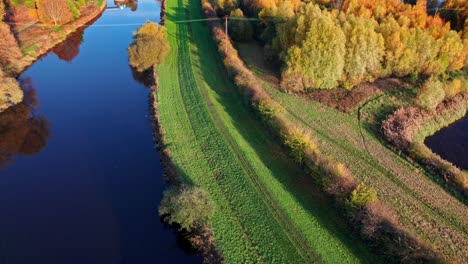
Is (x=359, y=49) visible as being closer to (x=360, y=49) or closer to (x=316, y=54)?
(x=360, y=49)

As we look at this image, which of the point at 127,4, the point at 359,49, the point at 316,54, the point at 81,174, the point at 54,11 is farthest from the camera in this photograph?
the point at 127,4

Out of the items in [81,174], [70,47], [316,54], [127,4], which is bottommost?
[81,174]

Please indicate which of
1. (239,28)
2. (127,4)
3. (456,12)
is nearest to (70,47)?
(239,28)

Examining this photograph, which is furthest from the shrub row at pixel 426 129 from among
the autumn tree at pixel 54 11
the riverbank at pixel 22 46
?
the autumn tree at pixel 54 11

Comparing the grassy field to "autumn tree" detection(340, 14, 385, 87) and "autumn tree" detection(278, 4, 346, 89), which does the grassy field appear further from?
"autumn tree" detection(340, 14, 385, 87)

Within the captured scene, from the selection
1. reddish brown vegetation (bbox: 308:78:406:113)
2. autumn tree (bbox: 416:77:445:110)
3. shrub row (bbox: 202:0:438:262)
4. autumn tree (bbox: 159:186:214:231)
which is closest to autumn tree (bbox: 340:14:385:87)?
reddish brown vegetation (bbox: 308:78:406:113)

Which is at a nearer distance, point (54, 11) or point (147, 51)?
point (147, 51)

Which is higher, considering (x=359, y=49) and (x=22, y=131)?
(x=359, y=49)
